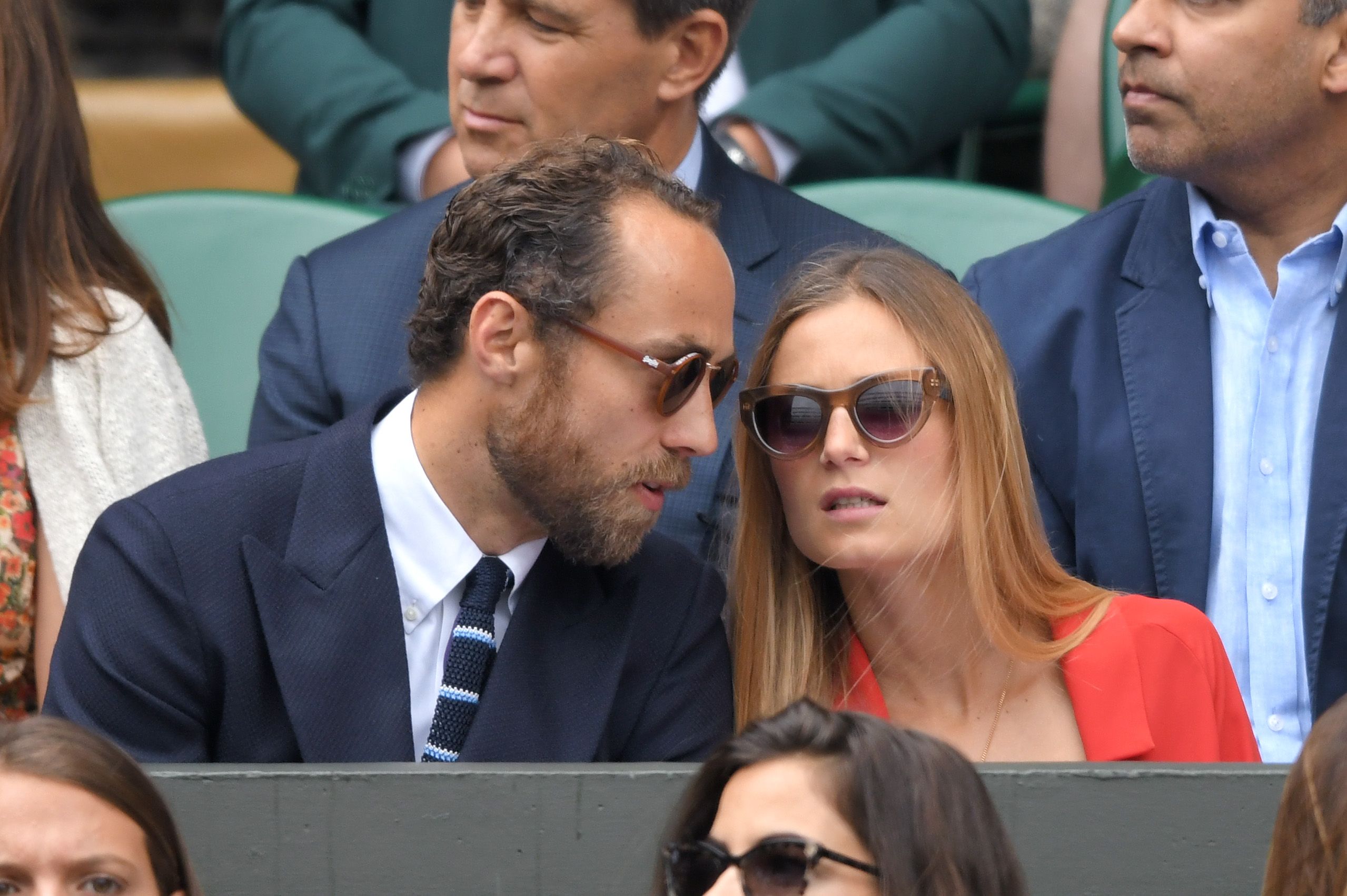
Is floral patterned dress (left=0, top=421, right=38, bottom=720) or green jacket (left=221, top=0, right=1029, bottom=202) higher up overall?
green jacket (left=221, top=0, right=1029, bottom=202)

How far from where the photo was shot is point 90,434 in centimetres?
271

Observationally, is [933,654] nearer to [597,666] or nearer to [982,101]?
[597,666]

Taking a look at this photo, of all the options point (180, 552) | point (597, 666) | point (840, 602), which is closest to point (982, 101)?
point (840, 602)

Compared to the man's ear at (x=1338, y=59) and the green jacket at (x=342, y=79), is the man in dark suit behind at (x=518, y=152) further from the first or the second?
the man's ear at (x=1338, y=59)

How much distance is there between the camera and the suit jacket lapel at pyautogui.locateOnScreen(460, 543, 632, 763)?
2.33 meters

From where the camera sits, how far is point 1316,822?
61.3 inches

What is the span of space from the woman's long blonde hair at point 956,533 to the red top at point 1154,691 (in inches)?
1.4

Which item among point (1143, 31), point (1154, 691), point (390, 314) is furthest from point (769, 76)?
point (1154, 691)

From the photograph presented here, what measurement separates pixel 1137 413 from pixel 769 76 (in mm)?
1300

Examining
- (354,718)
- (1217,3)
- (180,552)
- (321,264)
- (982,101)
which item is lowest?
(354,718)

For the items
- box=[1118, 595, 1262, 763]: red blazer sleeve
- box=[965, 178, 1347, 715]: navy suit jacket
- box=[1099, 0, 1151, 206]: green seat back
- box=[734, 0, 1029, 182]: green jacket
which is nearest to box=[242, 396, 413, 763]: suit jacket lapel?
box=[1118, 595, 1262, 763]: red blazer sleeve

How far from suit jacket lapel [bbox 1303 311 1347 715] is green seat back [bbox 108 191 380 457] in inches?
69.3

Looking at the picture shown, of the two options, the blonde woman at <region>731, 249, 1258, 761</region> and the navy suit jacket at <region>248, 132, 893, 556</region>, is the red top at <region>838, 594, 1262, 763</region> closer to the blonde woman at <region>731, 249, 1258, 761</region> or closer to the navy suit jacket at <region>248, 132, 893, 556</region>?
the blonde woman at <region>731, 249, 1258, 761</region>

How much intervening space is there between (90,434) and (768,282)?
1.06 m
